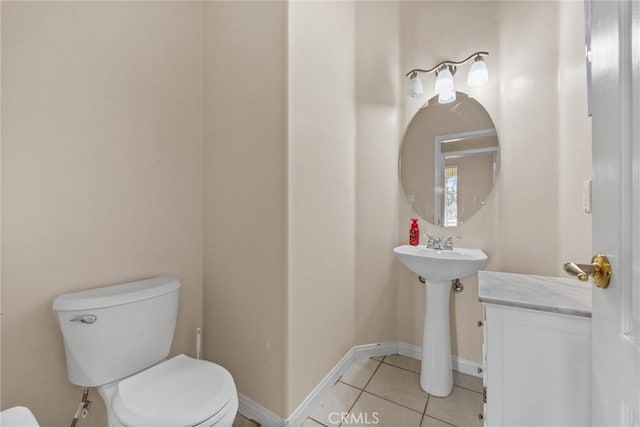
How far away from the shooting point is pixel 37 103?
3.35 feet

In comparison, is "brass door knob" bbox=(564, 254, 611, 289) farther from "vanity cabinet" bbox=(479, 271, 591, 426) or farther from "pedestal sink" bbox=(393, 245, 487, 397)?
"pedestal sink" bbox=(393, 245, 487, 397)

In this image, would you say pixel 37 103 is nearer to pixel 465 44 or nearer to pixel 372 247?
pixel 372 247

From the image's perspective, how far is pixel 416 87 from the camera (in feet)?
5.88

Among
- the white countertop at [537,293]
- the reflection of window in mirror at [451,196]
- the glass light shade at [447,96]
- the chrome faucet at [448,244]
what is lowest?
the white countertop at [537,293]

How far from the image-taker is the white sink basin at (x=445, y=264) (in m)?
1.37

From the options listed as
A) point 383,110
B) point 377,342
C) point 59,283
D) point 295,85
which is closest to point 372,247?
point 377,342

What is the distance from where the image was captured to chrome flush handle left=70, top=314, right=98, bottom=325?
0.98m

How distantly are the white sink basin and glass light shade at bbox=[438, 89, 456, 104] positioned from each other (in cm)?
100

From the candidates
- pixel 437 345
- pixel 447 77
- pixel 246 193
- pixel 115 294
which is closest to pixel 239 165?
pixel 246 193

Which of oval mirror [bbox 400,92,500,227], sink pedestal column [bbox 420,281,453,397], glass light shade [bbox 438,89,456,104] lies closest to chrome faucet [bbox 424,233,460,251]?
oval mirror [bbox 400,92,500,227]

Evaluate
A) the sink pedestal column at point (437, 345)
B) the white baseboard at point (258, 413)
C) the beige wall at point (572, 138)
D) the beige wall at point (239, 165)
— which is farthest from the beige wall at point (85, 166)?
the beige wall at point (572, 138)

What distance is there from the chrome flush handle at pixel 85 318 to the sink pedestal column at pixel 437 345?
165 centimetres
